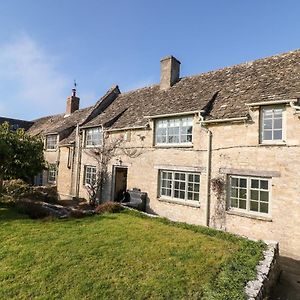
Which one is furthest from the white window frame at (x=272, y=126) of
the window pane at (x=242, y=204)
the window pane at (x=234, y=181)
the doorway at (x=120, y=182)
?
the doorway at (x=120, y=182)

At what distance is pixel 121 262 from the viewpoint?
27.2 feet

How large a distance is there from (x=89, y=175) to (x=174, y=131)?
31.6 feet

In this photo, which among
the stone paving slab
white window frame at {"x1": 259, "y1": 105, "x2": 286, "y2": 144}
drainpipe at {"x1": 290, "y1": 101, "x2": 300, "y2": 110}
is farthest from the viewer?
white window frame at {"x1": 259, "y1": 105, "x2": 286, "y2": 144}

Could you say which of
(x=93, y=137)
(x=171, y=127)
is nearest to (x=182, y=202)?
(x=171, y=127)

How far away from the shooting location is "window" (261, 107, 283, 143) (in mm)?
11822

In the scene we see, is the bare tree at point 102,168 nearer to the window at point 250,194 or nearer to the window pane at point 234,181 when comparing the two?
the window pane at point 234,181

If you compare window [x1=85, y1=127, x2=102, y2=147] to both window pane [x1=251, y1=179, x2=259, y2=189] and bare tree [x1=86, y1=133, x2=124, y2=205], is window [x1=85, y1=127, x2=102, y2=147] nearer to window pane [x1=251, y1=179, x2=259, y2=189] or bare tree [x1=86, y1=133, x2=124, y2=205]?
bare tree [x1=86, y1=133, x2=124, y2=205]

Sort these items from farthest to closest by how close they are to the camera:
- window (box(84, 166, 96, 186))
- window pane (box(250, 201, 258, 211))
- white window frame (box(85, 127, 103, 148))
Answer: window (box(84, 166, 96, 186)) → white window frame (box(85, 127, 103, 148)) → window pane (box(250, 201, 258, 211))

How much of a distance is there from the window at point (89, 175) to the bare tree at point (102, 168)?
0.74 metres

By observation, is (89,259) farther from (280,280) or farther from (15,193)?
(15,193)

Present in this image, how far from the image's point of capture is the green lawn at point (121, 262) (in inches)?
272

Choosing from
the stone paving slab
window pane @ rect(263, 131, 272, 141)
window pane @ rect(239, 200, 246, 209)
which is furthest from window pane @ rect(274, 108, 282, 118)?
Result: the stone paving slab

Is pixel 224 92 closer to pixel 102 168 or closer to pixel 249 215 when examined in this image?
pixel 249 215

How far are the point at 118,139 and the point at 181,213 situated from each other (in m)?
7.35
